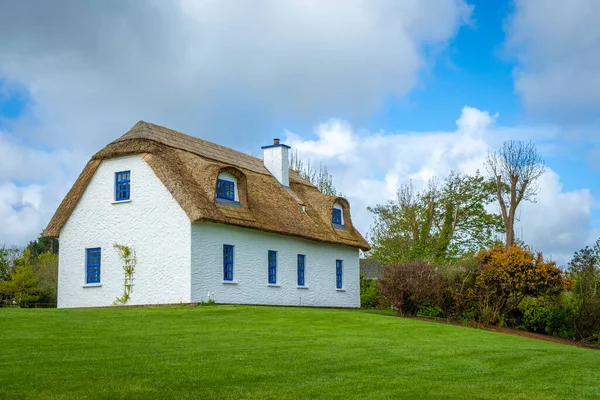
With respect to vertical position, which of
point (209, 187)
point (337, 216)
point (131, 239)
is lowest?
point (131, 239)

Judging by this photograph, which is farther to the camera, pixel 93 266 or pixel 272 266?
pixel 272 266

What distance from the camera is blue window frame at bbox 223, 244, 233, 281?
25.4m

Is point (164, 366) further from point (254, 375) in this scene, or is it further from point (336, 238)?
point (336, 238)

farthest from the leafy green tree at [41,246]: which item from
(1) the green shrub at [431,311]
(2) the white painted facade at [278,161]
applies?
(1) the green shrub at [431,311]

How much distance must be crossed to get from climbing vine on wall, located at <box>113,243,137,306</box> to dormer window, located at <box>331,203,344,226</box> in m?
11.6

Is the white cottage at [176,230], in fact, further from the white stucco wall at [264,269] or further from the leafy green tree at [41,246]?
the leafy green tree at [41,246]

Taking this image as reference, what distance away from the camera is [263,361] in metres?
12.1

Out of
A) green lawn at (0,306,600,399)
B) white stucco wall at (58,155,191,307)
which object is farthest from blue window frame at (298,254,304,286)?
green lawn at (0,306,600,399)

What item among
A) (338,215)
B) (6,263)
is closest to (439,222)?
(338,215)

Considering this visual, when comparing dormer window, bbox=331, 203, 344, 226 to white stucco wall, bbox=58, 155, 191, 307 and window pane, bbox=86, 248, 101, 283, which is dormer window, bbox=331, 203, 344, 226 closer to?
white stucco wall, bbox=58, 155, 191, 307

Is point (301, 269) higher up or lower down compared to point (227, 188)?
lower down

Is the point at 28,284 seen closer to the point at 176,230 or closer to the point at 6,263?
the point at 6,263

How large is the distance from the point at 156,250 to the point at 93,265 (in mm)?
3291

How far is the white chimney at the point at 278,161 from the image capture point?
1300 inches
